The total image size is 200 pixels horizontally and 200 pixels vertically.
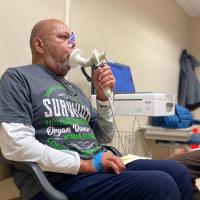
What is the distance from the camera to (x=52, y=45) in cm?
124

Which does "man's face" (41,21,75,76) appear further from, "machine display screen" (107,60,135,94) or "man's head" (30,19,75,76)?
"machine display screen" (107,60,135,94)

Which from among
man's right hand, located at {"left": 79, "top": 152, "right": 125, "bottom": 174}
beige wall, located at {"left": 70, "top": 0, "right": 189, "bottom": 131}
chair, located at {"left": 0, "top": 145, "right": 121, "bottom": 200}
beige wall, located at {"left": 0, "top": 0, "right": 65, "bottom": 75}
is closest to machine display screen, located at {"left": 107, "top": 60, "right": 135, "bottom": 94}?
beige wall, located at {"left": 70, "top": 0, "right": 189, "bottom": 131}

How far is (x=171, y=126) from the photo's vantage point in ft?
8.63

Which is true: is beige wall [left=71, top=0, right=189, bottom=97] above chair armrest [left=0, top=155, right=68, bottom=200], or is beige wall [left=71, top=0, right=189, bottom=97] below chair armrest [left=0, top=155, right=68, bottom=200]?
above

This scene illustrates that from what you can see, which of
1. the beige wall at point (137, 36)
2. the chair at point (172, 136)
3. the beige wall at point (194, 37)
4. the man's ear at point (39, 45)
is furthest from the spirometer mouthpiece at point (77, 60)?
the beige wall at point (194, 37)

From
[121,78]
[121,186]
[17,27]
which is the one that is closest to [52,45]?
[17,27]

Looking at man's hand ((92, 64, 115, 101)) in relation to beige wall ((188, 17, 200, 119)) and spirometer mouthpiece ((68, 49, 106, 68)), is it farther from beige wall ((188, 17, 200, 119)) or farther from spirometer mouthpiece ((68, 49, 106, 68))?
beige wall ((188, 17, 200, 119))

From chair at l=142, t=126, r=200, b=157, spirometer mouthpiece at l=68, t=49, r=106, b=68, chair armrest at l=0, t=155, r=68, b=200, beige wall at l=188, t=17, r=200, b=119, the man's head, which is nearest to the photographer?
chair armrest at l=0, t=155, r=68, b=200


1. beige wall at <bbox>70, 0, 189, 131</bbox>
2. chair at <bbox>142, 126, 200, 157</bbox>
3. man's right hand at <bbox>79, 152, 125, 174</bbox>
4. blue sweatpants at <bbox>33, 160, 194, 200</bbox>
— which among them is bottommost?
chair at <bbox>142, 126, 200, 157</bbox>

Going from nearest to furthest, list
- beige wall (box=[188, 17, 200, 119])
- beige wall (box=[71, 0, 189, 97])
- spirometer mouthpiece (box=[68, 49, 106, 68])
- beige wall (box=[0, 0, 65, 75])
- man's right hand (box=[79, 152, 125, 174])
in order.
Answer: man's right hand (box=[79, 152, 125, 174]) → spirometer mouthpiece (box=[68, 49, 106, 68]) → beige wall (box=[0, 0, 65, 75]) → beige wall (box=[71, 0, 189, 97]) → beige wall (box=[188, 17, 200, 119])

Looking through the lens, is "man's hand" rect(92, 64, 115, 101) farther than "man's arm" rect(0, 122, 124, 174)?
Yes

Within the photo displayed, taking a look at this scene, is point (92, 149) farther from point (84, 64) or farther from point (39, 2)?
point (39, 2)

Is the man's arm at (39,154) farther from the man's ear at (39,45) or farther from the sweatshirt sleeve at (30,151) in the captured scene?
the man's ear at (39,45)

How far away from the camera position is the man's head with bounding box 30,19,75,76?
1236 millimetres
